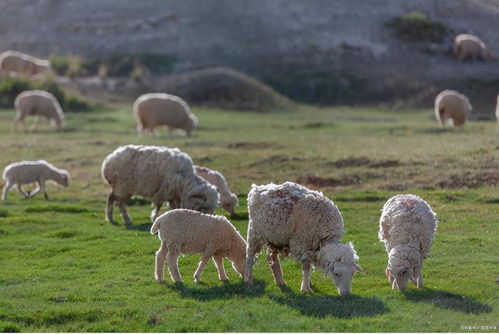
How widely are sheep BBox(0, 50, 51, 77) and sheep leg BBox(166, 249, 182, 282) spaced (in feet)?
137

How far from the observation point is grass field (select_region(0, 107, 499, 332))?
1048cm

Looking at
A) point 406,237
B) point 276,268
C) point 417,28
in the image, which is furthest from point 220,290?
point 417,28

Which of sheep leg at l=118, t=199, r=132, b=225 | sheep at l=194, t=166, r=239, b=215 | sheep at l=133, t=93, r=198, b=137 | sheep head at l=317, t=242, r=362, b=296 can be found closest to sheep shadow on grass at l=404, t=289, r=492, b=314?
sheep head at l=317, t=242, r=362, b=296

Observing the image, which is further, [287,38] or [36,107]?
[287,38]

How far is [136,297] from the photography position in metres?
11.6

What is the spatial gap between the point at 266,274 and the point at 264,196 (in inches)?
52.4

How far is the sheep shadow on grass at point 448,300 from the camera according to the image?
1048 cm

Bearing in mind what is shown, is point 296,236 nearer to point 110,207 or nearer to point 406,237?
point 406,237

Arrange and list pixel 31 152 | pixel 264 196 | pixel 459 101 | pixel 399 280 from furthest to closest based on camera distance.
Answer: pixel 459 101 → pixel 31 152 → pixel 264 196 → pixel 399 280

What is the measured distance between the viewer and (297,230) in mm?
11805

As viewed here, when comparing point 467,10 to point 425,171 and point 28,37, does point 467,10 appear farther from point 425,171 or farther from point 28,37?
point 425,171

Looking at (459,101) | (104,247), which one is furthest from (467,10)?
(104,247)

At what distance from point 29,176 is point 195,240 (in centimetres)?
1072

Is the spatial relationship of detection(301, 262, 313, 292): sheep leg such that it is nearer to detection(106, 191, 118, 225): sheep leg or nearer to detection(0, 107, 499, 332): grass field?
detection(0, 107, 499, 332): grass field
